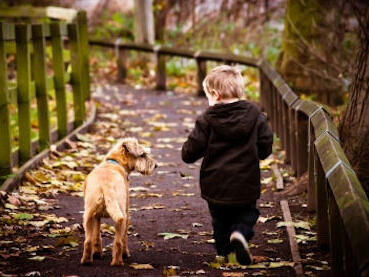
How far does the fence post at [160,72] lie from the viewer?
17328 mm

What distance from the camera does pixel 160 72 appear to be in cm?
1753

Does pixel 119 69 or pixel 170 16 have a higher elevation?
pixel 170 16

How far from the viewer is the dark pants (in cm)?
507

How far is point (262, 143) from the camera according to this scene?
16.8 feet

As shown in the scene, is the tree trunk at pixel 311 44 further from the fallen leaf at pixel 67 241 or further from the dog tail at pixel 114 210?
the dog tail at pixel 114 210

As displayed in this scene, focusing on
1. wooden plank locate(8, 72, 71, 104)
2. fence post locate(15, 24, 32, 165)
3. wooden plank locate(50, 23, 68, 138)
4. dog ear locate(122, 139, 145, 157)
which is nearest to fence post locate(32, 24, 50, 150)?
wooden plank locate(8, 72, 71, 104)

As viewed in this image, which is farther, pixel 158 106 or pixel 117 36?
pixel 117 36

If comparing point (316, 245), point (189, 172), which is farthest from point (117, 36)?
point (316, 245)

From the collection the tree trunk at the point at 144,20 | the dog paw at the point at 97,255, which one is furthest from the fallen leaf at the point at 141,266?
the tree trunk at the point at 144,20

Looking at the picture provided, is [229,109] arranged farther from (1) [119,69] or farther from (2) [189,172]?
(1) [119,69]

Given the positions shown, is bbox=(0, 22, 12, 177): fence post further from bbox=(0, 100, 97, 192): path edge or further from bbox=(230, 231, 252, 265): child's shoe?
bbox=(230, 231, 252, 265): child's shoe

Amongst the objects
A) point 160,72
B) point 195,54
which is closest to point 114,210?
point 195,54

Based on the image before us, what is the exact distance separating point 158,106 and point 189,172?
18.5 ft

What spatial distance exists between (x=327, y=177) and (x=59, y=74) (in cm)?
704
